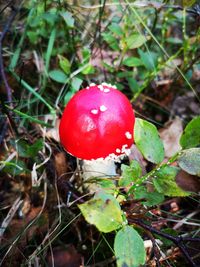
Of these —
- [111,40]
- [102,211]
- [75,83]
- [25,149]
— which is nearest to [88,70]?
[75,83]

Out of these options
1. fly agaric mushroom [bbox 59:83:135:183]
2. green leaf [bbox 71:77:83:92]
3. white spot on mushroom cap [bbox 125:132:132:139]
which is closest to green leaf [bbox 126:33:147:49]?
green leaf [bbox 71:77:83:92]

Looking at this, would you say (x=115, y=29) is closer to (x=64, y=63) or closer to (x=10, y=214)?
(x=64, y=63)

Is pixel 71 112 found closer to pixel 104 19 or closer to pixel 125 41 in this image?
pixel 125 41

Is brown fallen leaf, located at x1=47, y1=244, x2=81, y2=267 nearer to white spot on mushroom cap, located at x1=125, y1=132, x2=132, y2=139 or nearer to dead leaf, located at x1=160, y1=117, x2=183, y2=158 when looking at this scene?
white spot on mushroom cap, located at x1=125, y1=132, x2=132, y2=139

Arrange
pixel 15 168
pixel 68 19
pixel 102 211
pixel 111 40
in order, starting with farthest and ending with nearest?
pixel 111 40 < pixel 68 19 < pixel 15 168 < pixel 102 211

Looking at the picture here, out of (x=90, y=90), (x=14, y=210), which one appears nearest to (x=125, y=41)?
(x=90, y=90)
